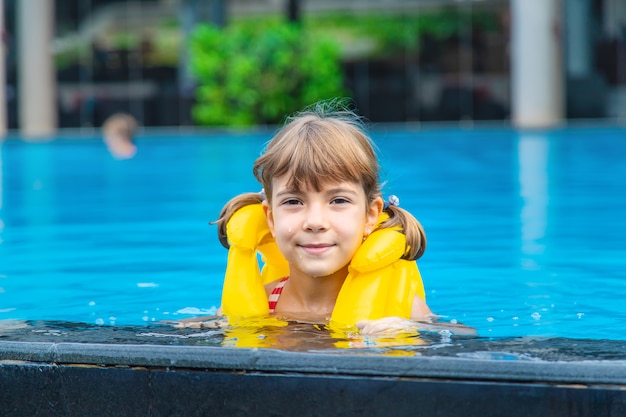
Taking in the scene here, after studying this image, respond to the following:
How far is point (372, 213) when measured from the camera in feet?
11.5

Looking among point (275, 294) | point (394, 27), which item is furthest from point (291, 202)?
point (394, 27)

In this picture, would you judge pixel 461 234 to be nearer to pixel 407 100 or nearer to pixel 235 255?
pixel 235 255

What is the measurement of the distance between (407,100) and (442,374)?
2198cm

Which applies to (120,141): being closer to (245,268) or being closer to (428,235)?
(428,235)

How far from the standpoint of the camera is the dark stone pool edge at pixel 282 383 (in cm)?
250

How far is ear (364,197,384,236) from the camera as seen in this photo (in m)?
3.48

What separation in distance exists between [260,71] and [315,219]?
19521 millimetres

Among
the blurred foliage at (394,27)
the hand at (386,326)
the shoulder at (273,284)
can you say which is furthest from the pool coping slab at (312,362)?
the blurred foliage at (394,27)

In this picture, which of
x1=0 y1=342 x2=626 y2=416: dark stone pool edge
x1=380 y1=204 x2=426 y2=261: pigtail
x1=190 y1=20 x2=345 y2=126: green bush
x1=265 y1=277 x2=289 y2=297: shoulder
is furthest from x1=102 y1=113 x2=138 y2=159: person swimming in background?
x1=0 y1=342 x2=626 y2=416: dark stone pool edge

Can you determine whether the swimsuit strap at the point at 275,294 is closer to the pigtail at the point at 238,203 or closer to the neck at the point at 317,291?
the neck at the point at 317,291

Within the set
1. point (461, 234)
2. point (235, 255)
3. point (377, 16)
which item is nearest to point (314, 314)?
point (235, 255)

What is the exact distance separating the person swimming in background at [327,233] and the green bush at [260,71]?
61.3ft

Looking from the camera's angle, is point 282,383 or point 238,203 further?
point 238,203

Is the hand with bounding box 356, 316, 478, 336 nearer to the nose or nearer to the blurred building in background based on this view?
the nose
